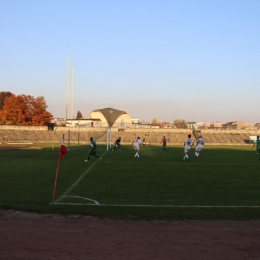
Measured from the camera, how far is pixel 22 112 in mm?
98000

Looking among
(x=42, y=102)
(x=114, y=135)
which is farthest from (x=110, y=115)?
(x=114, y=135)

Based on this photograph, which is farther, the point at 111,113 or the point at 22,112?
the point at 111,113

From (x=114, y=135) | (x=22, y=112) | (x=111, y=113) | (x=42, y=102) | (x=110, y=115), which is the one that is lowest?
(x=114, y=135)

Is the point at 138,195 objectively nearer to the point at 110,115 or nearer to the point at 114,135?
the point at 114,135

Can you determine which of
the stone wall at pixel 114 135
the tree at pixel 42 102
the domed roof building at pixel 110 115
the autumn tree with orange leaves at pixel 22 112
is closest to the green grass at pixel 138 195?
the stone wall at pixel 114 135

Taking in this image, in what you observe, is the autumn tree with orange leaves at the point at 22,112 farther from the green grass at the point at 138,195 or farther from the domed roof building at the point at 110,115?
the green grass at the point at 138,195

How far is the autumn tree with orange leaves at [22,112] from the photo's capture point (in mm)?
96812

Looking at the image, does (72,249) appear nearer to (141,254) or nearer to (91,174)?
(141,254)

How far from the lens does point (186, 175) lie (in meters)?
19.9

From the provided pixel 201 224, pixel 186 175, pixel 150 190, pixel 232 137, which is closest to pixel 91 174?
pixel 186 175

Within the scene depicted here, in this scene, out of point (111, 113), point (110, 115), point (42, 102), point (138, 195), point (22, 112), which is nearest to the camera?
point (138, 195)

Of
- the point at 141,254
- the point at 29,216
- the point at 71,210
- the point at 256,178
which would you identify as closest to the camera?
the point at 141,254

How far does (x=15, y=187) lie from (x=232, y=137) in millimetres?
81308

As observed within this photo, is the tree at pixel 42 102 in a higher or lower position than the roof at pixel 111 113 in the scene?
higher
